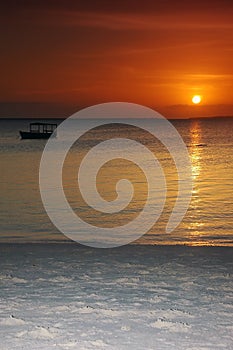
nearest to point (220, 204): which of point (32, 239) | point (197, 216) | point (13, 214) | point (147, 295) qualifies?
point (197, 216)

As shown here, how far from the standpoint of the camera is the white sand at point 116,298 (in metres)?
6.13

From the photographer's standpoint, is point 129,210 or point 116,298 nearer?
point 116,298

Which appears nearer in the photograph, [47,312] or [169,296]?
[47,312]

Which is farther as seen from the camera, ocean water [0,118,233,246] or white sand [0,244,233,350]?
ocean water [0,118,233,246]

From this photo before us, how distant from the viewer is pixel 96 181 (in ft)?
115

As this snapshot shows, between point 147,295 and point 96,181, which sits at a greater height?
point 96,181

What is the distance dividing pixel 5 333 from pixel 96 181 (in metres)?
28.9

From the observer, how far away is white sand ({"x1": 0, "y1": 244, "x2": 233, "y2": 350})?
20.1 ft

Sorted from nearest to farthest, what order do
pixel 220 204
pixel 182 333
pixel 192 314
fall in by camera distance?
pixel 182 333
pixel 192 314
pixel 220 204

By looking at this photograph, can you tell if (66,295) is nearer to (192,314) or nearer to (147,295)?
(147,295)

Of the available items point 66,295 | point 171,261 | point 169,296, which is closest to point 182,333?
point 169,296

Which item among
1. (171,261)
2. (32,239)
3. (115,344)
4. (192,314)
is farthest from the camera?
(32,239)

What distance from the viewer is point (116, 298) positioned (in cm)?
775

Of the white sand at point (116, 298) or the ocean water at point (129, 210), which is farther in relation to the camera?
the ocean water at point (129, 210)
